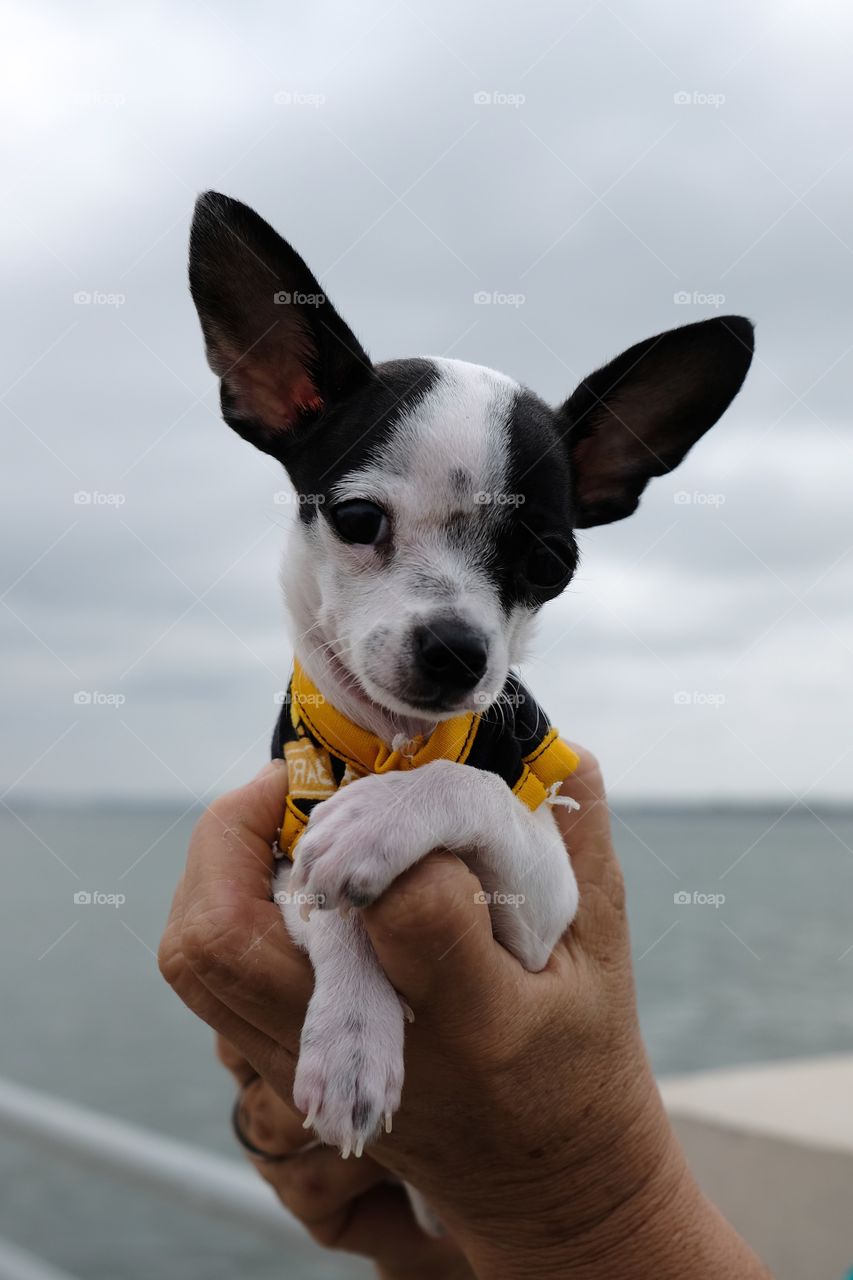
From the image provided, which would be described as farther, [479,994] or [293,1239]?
[293,1239]

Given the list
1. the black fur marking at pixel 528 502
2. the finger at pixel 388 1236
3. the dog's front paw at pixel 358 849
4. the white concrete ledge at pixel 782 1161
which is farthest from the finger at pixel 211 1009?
the white concrete ledge at pixel 782 1161

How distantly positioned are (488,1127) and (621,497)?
1.70 metres

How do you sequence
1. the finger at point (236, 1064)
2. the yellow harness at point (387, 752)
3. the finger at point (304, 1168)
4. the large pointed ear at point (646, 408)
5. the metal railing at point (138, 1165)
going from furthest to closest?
the metal railing at point (138, 1165) → the finger at point (236, 1064) → the finger at point (304, 1168) → the large pointed ear at point (646, 408) → the yellow harness at point (387, 752)

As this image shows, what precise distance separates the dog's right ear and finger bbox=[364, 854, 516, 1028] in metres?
1.27

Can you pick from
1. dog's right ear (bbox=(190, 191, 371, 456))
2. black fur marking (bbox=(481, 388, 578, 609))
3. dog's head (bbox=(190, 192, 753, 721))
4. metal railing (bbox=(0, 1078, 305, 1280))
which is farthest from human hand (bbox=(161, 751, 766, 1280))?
metal railing (bbox=(0, 1078, 305, 1280))

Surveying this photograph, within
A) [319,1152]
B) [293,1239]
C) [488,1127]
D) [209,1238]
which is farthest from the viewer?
[209,1238]

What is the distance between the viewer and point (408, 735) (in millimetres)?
2553

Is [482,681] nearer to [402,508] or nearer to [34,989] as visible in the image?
[402,508]

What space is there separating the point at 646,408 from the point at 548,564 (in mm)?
623

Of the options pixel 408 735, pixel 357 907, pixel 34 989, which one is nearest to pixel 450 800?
pixel 357 907

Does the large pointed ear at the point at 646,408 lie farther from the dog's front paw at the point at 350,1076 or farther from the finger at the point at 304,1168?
the finger at the point at 304,1168

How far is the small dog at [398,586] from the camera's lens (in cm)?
197

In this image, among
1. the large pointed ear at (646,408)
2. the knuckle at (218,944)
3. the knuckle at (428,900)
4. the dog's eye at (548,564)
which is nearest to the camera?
the knuckle at (428,900)

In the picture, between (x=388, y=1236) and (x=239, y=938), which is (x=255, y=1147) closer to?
(x=388, y=1236)
